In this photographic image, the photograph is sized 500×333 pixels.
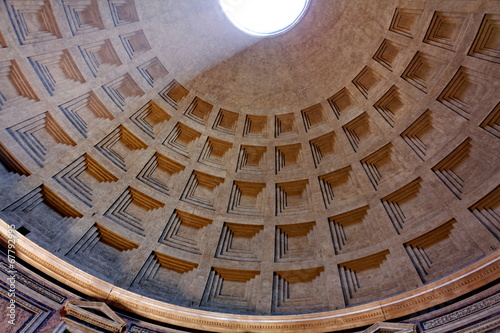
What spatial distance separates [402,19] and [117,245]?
16.1 m

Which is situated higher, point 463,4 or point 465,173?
point 463,4

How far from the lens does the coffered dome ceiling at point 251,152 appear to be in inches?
511

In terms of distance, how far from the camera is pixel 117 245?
14500 millimetres

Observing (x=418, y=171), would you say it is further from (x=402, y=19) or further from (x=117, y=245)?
(x=117, y=245)

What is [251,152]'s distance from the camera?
724 inches

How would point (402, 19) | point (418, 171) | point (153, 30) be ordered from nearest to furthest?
point (418, 171) → point (402, 19) → point (153, 30)

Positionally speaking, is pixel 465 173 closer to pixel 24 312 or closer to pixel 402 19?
pixel 402 19

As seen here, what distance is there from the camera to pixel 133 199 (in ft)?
52.3

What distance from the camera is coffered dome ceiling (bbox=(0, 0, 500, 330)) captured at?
13.0 meters

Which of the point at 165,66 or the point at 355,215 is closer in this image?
the point at 355,215

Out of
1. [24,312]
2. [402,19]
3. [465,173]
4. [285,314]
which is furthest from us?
[402,19]

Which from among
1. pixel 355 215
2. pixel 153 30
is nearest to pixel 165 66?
pixel 153 30

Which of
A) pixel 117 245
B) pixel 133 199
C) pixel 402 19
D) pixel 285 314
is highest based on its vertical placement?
pixel 402 19

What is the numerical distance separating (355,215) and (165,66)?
38.9 ft
